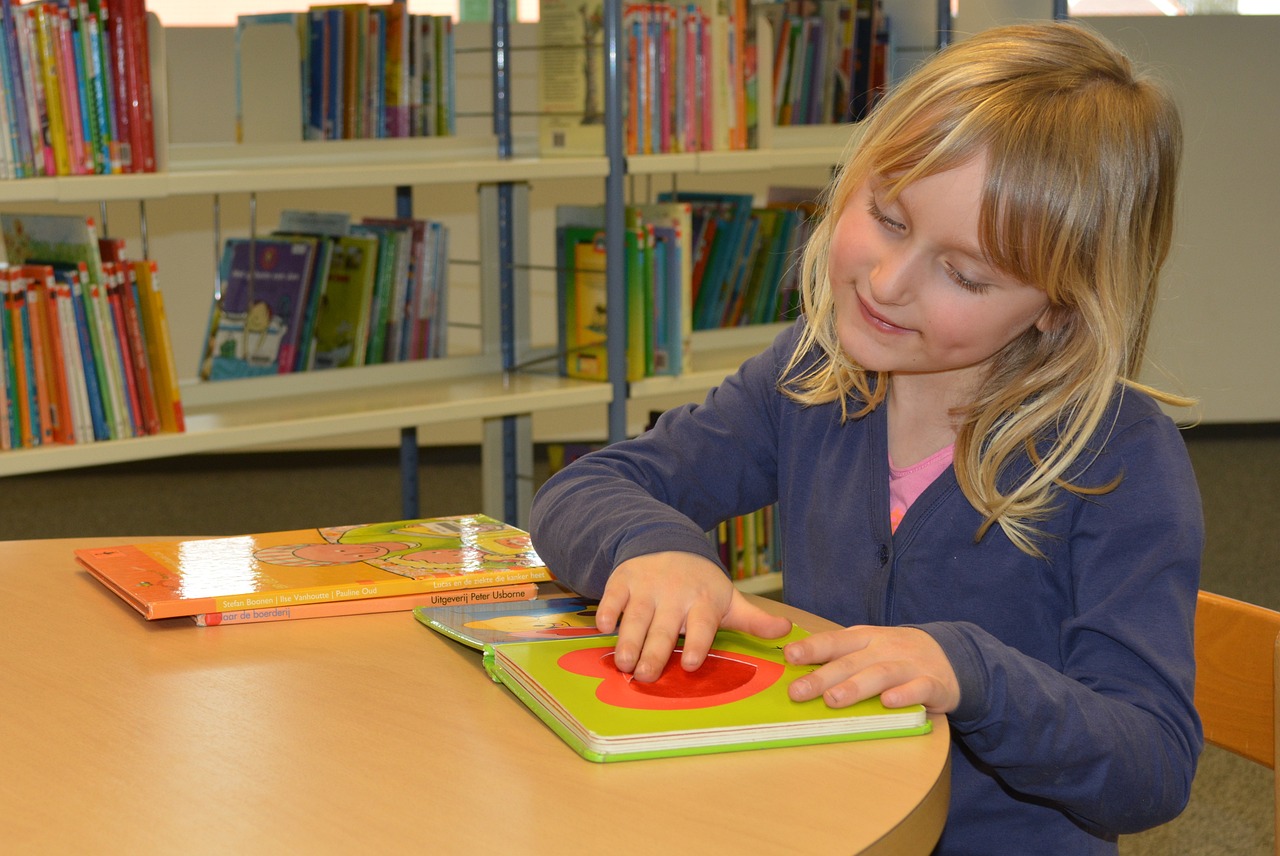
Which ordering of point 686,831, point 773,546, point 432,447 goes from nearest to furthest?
point 686,831 → point 773,546 → point 432,447

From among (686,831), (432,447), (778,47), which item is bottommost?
(432,447)

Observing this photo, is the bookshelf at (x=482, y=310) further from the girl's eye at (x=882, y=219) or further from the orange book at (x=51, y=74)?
the girl's eye at (x=882, y=219)

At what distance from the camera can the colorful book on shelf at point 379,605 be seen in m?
0.94

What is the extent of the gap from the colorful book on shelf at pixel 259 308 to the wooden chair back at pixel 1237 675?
191 cm

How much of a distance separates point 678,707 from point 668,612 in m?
0.10

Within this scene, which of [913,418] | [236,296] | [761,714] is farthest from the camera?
[236,296]

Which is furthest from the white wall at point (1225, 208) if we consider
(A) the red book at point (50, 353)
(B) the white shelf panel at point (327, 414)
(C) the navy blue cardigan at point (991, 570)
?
(C) the navy blue cardigan at point (991, 570)

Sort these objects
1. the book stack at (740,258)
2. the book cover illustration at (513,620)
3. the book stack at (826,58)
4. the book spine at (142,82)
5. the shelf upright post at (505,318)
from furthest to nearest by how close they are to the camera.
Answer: the book stack at (826,58) < the book stack at (740,258) < the shelf upright post at (505,318) < the book spine at (142,82) < the book cover illustration at (513,620)

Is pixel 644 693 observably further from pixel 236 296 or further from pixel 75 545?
pixel 236 296

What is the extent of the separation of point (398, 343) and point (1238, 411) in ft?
11.2

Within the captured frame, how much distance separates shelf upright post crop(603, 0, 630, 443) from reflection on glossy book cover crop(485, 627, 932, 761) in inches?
65.0

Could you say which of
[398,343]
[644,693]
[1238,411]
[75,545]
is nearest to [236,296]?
[398,343]

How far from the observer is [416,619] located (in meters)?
0.96

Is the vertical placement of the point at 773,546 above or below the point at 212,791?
below
